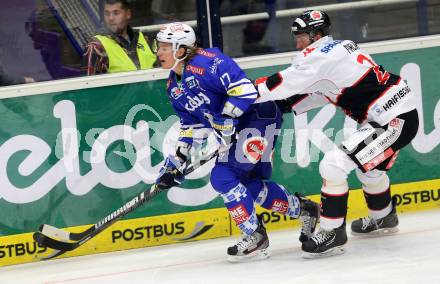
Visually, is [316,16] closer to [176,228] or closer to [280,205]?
[280,205]

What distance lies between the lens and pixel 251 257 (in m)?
5.02

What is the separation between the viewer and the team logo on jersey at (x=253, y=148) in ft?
16.4

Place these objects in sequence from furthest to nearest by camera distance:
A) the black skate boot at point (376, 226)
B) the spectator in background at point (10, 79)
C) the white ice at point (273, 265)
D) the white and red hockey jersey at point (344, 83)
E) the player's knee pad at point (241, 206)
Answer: the spectator in background at point (10, 79), the black skate boot at point (376, 226), the player's knee pad at point (241, 206), the white and red hockey jersey at point (344, 83), the white ice at point (273, 265)

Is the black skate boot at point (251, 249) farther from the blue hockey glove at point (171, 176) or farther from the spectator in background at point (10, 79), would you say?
the spectator in background at point (10, 79)

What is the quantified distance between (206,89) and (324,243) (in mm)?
950

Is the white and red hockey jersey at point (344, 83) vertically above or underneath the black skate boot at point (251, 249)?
above

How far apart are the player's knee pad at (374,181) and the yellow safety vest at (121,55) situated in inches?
54.4

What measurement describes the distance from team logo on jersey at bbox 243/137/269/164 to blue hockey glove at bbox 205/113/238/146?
0.23 ft

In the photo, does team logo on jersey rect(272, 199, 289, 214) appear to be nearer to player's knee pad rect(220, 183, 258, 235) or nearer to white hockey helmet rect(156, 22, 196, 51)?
player's knee pad rect(220, 183, 258, 235)

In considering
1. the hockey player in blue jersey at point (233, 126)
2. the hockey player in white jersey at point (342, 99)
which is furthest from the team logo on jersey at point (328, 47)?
the hockey player in blue jersey at point (233, 126)

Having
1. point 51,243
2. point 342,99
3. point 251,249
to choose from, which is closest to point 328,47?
point 342,99

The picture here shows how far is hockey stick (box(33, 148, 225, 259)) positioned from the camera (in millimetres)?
5227

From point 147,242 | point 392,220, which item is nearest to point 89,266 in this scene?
point 147,242

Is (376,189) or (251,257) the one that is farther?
(376,189)
